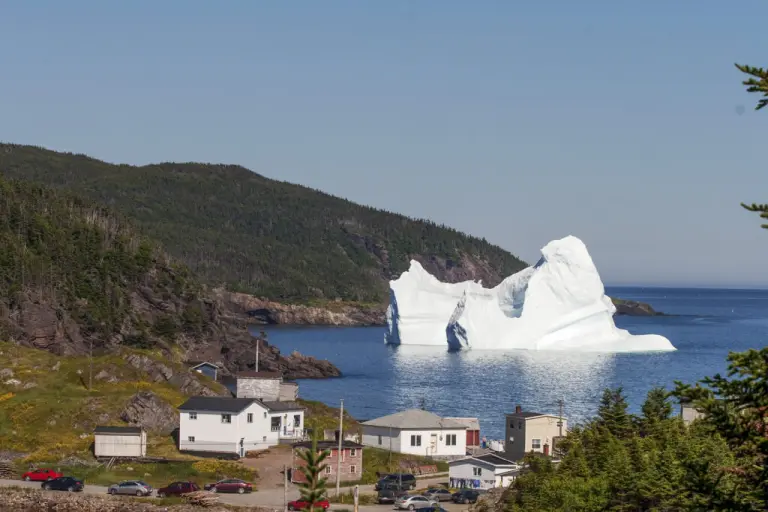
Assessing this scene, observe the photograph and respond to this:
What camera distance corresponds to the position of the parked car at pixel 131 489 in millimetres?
42688

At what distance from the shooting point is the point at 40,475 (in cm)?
4500

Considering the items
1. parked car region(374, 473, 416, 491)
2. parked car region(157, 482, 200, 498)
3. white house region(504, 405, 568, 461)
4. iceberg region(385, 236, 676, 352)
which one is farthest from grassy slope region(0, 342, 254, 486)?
iceberg region(385, 236, 676, 352)

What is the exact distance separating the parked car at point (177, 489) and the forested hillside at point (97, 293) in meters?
53.9

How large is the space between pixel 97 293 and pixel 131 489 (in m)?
70.7

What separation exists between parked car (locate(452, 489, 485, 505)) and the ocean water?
91.4 feet

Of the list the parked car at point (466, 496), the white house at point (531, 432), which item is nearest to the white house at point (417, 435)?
the white house at point (531, 432)

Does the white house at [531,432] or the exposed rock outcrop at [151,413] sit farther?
the exposed rock outcrop at [151,413]

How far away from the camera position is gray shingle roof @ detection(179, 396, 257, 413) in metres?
52.2

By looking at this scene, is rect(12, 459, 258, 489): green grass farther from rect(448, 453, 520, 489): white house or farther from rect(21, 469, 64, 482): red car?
rect(448, 453, 520, 489): white house

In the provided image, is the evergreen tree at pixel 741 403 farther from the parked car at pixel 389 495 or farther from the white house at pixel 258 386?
the white house at pixel 258 386

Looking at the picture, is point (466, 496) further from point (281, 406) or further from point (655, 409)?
point (281, 406)

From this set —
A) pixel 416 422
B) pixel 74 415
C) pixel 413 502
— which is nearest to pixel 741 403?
pixel 413 502

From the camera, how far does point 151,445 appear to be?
52.1 m

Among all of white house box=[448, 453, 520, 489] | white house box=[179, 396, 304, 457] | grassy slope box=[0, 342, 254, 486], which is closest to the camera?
grassy slope box=[0, 342, 254, 486]
